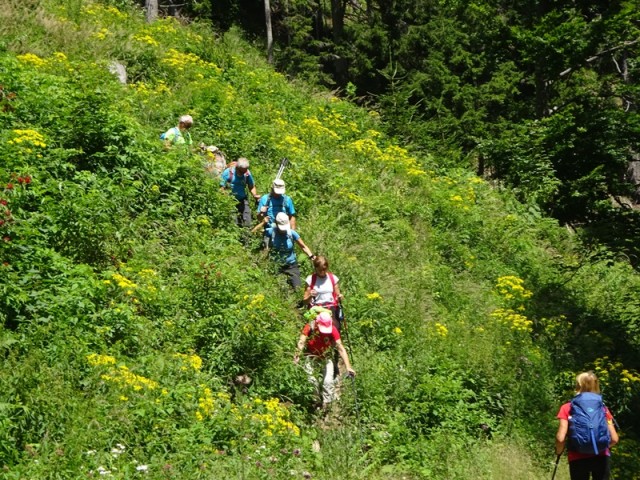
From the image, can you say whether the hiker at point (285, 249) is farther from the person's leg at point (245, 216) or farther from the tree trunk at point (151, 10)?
the tree trunk at point (151, 10)

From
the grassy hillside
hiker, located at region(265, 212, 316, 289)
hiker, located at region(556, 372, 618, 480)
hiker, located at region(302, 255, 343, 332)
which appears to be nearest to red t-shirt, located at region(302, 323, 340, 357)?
the grassy hillside

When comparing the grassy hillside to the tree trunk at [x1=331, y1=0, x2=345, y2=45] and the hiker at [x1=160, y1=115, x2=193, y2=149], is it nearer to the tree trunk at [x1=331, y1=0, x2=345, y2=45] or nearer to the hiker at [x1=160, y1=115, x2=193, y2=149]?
the hiker at [x1=160, y1=115, x2=193, y2=149]

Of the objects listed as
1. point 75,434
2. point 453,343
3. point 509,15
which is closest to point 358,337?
point 453,343

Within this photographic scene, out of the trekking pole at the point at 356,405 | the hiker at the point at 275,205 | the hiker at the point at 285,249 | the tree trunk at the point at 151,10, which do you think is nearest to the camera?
the trekking pole at the point at 356,405

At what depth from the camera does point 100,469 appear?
257 inches

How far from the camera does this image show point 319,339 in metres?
9.65

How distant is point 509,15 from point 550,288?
9974 mm

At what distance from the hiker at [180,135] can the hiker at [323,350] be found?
15.4 ft

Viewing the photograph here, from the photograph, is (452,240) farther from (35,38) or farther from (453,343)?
(35,38)

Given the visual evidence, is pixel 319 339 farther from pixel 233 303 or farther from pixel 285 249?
pixel 285 249

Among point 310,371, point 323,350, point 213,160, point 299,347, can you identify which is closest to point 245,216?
point 213,160

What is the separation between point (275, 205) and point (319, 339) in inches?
105

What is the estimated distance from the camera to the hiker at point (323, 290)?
1004 centimetres

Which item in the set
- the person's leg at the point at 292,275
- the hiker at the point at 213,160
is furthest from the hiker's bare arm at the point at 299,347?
the hiker at the point at 213,160
